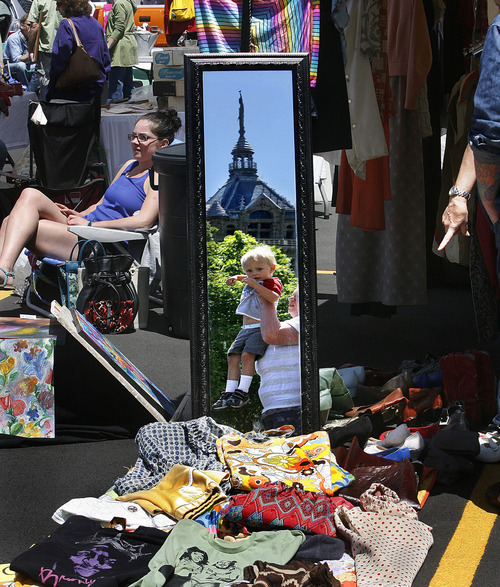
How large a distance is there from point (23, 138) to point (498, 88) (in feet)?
29.8

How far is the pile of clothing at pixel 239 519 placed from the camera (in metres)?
2.77

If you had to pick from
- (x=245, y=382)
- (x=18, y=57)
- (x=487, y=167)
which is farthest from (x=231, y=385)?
(x=18, y=57)

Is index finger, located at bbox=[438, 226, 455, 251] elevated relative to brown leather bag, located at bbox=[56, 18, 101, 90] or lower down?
lower down

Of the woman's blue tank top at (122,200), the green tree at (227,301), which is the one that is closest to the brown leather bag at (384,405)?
the green tree at (227,301)

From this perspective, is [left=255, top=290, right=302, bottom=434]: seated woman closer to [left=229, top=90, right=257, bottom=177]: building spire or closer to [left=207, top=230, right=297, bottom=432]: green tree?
[left=207, top=230, right=297, bottom=432]: green tree

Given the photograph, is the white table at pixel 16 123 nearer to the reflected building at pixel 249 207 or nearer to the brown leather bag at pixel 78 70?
the brown leather bag at pixel 78 70

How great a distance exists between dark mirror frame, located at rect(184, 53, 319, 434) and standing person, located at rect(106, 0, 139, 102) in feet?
28.1

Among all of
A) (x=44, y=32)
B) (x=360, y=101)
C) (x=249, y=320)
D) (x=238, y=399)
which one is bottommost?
(x=238, y=399)

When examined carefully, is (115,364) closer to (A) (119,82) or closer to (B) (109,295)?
(B) (109,295)

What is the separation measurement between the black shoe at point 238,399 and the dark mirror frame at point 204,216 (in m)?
0.11

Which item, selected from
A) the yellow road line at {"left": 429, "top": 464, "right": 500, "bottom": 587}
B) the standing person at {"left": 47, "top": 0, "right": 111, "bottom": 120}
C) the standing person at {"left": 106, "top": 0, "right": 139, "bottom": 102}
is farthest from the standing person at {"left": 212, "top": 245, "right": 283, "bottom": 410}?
the standing person at {"left": 106, "top": 0, "right": 139, "bottom": 102}

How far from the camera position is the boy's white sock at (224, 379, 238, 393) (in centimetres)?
382

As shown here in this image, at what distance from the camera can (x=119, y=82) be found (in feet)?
40.3

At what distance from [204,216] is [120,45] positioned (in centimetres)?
924
